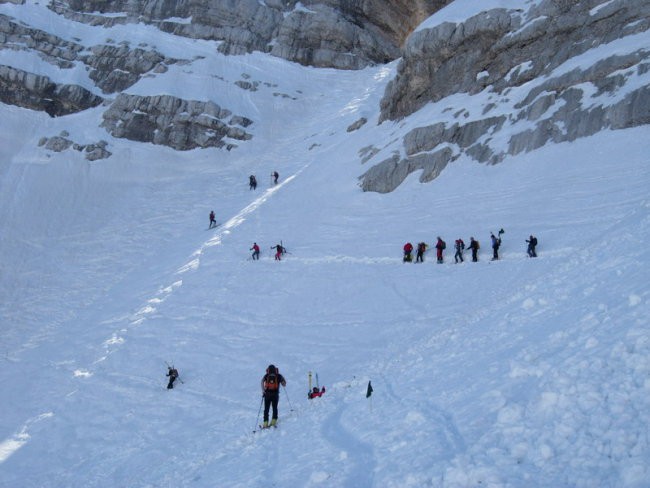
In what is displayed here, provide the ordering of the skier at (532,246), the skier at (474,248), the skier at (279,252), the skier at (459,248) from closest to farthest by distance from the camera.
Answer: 1. the skier at (532,246)
2. the skier at (474,248)
3. the skier at (459,248)
4. the skier at (279,252)

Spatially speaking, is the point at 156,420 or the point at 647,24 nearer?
the point at 156,420

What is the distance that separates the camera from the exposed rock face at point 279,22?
71.2 meters

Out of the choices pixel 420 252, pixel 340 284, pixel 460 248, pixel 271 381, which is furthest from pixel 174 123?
pixel 271 381

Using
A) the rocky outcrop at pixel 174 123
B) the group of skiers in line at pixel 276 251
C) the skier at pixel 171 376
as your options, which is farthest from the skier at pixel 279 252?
the rocky outcrop at pixel 174 123

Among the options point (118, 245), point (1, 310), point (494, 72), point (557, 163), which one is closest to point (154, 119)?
point (118, 245)

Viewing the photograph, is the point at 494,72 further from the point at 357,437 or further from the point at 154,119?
the point at 154,119

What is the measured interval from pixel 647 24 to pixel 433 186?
13.3m

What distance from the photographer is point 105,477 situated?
14109 millimetres

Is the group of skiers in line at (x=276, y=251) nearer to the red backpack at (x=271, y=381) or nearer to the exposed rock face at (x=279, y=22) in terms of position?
the red backpack at (x=271, y=381)

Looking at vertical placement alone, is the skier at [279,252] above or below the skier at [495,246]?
below

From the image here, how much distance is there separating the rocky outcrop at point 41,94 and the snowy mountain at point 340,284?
308 mm

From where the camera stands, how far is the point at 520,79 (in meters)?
33.0

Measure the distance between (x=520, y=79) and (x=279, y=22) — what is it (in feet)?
160

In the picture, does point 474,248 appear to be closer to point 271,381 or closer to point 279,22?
point 271,381
